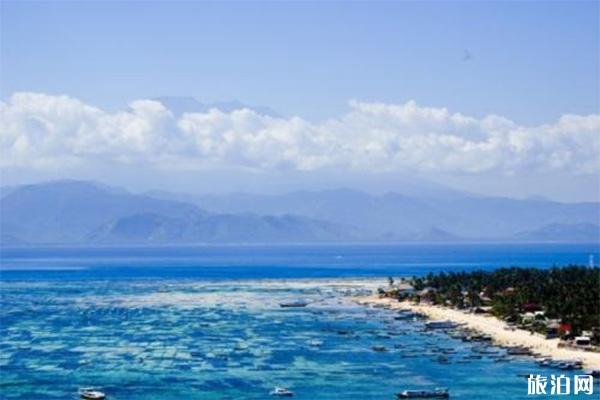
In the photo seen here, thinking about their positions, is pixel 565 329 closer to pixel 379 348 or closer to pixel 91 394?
pixel 379 348

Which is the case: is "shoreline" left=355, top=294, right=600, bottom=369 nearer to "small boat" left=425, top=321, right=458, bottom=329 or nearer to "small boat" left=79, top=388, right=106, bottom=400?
"small boat" left=425, top=321, right=458, bottom=329

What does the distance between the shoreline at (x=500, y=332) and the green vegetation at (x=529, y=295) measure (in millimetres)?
1531

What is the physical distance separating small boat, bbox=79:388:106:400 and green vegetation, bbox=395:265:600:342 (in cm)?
3745

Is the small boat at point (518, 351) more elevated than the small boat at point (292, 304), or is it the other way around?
the small boat at point (292, 304)

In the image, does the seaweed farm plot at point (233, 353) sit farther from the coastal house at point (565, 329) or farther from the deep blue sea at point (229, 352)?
the coastal house at point (565, 329)

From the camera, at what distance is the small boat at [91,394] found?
54.5 metres

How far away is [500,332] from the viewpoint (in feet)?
273

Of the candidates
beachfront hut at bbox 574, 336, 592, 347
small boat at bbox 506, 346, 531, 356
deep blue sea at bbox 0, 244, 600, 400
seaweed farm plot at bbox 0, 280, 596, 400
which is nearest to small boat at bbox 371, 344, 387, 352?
seaweed farm plot at bbox 0, 280, 596, 400

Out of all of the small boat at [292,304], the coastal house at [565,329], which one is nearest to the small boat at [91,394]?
the coastal house at [565,329]

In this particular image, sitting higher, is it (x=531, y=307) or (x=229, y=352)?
(x=531, y=307)

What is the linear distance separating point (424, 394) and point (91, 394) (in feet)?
62.6

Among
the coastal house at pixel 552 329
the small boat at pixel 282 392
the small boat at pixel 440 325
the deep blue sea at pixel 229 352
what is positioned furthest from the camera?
the small boat at pixel 440 325

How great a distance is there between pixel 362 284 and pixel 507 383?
90.9 metres

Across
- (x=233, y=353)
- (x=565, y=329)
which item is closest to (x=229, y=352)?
(x=233, y=353)
